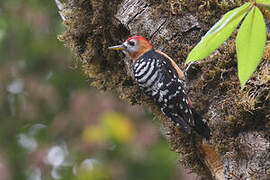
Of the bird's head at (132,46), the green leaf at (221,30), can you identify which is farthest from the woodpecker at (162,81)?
the green leaf at (221,30)

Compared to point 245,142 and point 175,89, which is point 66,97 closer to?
point 175,89

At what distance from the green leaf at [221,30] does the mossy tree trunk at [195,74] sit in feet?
3.15

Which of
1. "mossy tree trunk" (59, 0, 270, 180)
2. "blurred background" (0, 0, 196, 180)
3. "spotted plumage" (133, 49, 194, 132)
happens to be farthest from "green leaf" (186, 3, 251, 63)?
"blurred background" (0, 0, 196, 180)

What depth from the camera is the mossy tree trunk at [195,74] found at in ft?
7.08

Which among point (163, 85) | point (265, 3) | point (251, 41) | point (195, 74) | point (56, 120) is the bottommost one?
point (56, 120)

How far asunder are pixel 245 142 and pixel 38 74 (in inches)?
196

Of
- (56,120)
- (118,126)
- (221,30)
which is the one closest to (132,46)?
(221,30)

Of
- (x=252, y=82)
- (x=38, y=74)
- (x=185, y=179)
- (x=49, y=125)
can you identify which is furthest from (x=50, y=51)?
(x=252, y=82)

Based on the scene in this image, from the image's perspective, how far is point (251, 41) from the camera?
120cm

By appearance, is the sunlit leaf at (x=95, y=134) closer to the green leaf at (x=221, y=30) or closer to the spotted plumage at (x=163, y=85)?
the spotted plumage at (x=163, y=85)

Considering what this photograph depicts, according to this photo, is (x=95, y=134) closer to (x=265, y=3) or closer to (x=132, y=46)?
(x=132, y=46)

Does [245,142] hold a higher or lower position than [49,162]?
higher

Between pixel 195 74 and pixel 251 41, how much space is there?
1.44m

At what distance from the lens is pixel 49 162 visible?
20.9 ft
